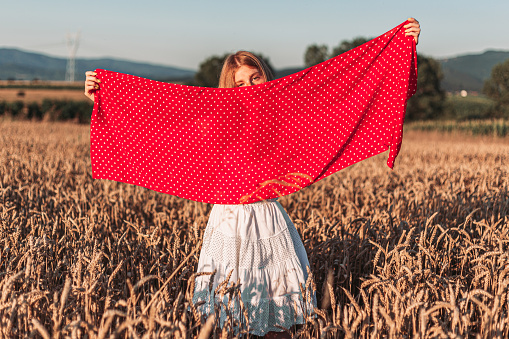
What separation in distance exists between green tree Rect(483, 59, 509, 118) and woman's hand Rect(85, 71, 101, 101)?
2129 inches

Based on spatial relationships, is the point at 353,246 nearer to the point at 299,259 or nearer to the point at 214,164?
the point at 299,259

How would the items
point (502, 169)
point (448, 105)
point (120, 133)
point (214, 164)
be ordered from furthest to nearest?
1. point (448, 105)
2. point (502, 169)
3. point (120, 133)
4. point (214, 164)

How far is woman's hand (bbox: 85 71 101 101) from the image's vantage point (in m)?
2.66

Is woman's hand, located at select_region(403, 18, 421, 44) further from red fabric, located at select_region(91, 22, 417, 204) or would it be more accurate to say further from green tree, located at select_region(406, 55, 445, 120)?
green tree, located at select_region(406, 55, 445, 120)

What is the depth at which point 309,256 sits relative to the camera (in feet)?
9.78

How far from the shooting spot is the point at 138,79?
2.67 meters

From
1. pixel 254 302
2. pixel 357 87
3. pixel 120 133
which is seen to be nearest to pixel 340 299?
pixel 254 302

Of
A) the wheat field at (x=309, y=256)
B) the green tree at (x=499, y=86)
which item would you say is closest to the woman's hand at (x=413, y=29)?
the wheat field at (x=309, y=256)

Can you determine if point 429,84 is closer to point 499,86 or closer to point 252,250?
point 499,86

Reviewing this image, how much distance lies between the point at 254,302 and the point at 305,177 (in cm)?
83

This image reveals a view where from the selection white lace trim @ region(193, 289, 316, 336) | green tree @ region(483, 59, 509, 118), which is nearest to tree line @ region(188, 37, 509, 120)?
green tree @ region(483, 59, 509, 118)

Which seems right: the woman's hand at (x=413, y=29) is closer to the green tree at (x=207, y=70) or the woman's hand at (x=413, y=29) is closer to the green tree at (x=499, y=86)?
the green tree at (x=207, y=70)

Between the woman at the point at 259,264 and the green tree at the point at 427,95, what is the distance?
43.0 metres

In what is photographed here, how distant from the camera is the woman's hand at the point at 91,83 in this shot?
8.74 ft
